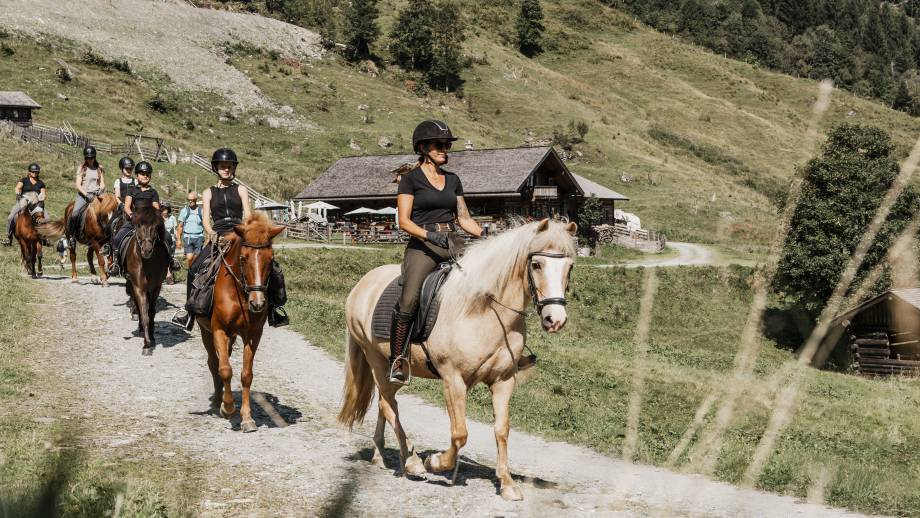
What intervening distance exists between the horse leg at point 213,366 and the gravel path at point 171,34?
282ft

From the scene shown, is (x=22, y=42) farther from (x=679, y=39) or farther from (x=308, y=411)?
(x=679, y=39)

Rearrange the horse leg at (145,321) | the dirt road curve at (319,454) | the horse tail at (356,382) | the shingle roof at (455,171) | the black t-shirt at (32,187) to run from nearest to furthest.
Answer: the dirt road curve at (319,454), the horse tail at (356,382), the horse leg at (145,321), the black t-shirt at (32,187), the shingle roof at (455,171)

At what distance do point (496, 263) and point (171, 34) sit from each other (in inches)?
4431

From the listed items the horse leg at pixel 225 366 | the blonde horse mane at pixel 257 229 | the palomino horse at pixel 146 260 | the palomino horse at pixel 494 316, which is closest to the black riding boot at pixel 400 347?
the palomino horse at pixel 494 316

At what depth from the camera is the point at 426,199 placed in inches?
335

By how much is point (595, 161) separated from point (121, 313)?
89.0m

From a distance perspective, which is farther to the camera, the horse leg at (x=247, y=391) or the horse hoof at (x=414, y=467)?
the horse leg at (x=247, y=391)

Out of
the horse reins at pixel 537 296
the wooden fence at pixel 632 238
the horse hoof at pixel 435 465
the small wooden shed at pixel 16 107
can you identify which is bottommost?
the wooden fence at pixel 632 238

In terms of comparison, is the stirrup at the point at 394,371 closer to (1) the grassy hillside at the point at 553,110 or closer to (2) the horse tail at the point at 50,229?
(2) the horse tail at the point at 50,229

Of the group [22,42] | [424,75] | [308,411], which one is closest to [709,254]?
[308,411]

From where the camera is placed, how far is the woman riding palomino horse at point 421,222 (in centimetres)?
843

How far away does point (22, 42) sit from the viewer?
86938mm

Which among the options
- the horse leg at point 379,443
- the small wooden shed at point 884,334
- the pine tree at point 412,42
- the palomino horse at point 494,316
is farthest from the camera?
the pine tree at point 412,42

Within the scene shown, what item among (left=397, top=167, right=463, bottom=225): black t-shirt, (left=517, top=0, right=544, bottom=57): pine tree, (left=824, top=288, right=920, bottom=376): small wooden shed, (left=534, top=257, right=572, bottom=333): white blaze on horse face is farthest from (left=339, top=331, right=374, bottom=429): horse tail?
(left=517, top=0, right=544, bottom=57): pine tree
